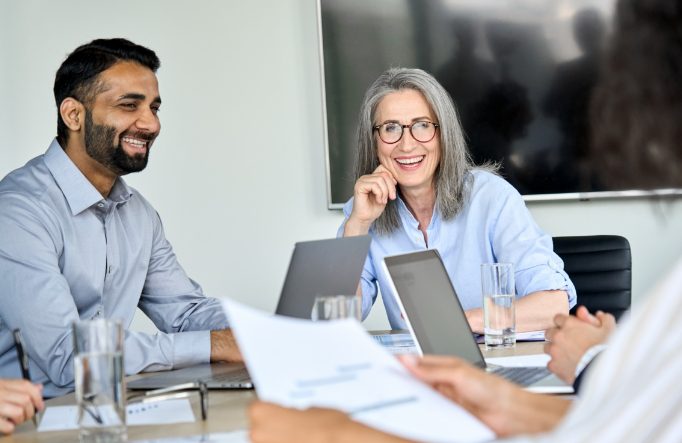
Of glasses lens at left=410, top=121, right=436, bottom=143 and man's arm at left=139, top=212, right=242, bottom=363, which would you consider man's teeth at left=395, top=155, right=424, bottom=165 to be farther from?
man's arm at left=139, top=212, right=242, bottom=363

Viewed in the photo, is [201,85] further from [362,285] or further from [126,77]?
[362,285]

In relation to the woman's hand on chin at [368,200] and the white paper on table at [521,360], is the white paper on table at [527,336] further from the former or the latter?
the woman's hand on chin at [368,200]

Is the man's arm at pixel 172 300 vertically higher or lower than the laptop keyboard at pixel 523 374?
higher

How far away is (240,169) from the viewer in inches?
152

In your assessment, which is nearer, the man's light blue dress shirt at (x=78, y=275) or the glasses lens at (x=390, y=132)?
the man's light blue dress shirt at (x=78, y=275)

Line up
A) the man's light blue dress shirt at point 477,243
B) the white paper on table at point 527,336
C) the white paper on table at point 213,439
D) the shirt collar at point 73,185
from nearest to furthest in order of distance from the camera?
1. the white paper on table at point 213,439
2. the white paper on table at point 527,336
3. the shirt collar at point 73,185
4. the man's light blue dress shirt at point 477,243

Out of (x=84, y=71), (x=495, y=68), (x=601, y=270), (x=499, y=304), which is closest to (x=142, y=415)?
(x=499, y=304)

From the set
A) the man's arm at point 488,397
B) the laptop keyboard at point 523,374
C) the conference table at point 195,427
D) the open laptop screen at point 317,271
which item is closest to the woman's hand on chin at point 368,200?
the open laptop screen at point 317,271

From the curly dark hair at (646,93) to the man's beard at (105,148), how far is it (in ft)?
6.23

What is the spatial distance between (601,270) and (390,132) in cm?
78

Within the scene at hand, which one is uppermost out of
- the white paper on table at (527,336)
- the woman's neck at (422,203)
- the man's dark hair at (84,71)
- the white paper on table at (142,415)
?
the man's dark hair at (84,71)

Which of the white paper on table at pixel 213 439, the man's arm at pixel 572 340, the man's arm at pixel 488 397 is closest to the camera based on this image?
the man's arm at pixel 488 397

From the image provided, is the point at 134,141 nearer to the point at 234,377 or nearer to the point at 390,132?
the point at 390,132

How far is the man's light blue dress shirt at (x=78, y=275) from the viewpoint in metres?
2.09
